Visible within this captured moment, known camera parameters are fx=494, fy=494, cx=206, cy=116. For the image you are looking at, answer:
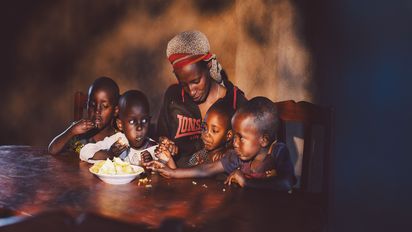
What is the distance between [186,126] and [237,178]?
1.00m

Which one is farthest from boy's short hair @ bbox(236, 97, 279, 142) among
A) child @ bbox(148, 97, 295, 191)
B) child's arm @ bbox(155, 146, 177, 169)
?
child's arm @ bbox(155, 146, 177, 169)

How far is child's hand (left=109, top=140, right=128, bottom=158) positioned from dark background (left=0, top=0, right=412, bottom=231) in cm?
123

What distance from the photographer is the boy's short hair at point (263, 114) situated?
224 cm

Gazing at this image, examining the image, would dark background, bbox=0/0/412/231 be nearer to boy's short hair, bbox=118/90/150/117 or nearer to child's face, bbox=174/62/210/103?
child's face, bbox=174/62/210/103

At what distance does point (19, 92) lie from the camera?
5395 millimetres

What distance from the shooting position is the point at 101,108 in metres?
2.99

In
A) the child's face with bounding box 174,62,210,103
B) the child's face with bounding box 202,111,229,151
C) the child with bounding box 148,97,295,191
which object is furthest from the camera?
the child's face with bounding box 174,62,210,103

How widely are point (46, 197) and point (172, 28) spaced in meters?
2.43

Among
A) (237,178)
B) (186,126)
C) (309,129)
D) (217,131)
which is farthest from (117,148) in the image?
(309,129)

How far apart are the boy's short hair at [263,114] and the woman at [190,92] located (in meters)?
0.59

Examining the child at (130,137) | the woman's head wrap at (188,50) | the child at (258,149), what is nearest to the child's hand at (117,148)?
the child at (130,137)

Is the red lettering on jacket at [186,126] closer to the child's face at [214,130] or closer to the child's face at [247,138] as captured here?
the child's face at [214,130]

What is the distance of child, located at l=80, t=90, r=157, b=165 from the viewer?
271 cm

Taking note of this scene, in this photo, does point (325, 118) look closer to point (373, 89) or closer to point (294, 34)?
point (373, 89)
